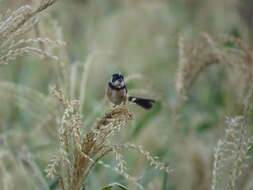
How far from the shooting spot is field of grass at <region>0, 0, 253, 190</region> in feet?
4.84

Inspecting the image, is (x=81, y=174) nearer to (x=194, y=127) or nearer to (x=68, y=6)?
(x=194, y=127)

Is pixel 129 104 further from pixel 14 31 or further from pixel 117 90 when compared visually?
pixel 117 90

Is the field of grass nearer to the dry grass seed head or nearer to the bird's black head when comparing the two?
the dry grass seed head

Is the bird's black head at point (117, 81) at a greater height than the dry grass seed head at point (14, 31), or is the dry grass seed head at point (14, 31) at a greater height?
the dry grass seed head at point (14, 31)

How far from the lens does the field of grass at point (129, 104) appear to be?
1.47 metres

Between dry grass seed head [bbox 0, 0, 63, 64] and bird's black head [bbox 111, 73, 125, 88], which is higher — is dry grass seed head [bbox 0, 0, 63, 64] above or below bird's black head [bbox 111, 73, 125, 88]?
above

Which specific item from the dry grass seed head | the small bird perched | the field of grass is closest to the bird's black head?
the small bird perched

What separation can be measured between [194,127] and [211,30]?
1866mm

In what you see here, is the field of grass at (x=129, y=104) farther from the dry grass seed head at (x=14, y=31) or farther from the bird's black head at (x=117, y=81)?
the bird's black head at (x=117, y=81)

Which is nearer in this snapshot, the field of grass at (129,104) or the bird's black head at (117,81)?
the field of grass at (129,104)

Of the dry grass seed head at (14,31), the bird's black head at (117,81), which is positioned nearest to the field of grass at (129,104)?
the dry grass seed head at (14,31)

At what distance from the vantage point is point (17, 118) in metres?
4.09

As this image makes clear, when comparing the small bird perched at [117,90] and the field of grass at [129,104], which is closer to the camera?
the field of grass at [129,104]

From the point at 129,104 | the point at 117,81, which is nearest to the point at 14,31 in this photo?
the point at 129,104
